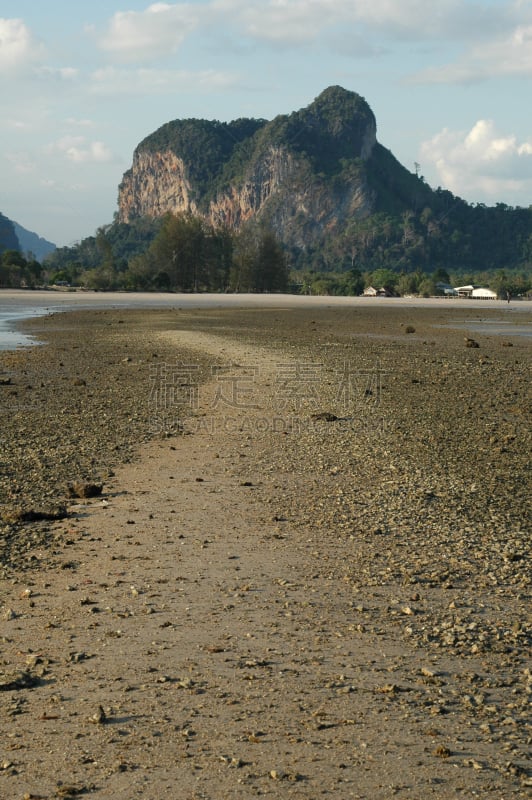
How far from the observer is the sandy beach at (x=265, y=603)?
406 centimetres

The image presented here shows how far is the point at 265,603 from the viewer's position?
5.96m

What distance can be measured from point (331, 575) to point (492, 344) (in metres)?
24.2

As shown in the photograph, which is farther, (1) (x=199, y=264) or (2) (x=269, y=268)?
(2) (x=269, y=268)

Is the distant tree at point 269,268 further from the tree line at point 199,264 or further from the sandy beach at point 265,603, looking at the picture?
the sandy beach at point 265,603

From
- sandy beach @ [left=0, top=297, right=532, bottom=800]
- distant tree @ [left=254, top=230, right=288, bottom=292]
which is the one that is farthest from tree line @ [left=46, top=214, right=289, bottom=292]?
sandy beach @ [left=0, top=297, right=532, bottom=800]

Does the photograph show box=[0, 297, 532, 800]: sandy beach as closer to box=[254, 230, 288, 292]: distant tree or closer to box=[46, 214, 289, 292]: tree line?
box=[46, 214, 289, 292]: tree line

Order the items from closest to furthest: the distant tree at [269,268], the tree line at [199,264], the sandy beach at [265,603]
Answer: the sandy beach at [265,603] < the tree line at [199,264] < the distant tree at [269,268]

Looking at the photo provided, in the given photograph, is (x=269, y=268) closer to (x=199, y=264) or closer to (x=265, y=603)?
(x=199, y=264)

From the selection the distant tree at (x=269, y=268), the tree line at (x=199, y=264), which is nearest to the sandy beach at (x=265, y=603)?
the tree line at (x=199, y=264)

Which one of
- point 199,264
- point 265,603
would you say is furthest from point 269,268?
point 265,603

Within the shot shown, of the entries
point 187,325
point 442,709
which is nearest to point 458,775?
point 442,709

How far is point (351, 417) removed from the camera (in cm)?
1316

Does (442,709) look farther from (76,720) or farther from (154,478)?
(154,478)

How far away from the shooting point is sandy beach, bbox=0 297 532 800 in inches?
160
